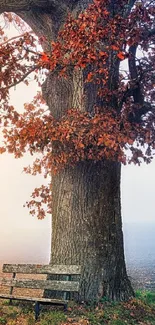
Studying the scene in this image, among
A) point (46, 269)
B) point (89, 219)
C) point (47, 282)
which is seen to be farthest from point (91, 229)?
point (47, 282)

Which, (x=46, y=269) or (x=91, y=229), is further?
(x=91, y=229)

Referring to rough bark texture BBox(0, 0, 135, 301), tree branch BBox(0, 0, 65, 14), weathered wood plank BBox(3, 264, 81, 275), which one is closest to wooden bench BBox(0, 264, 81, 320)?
weathered wood plank BBox(3, 264, 81, 275)

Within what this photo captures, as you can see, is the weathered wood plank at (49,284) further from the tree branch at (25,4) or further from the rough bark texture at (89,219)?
the tree branch at (25,4)

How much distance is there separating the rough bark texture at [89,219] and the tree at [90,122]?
2cm

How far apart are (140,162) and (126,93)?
1.71 m

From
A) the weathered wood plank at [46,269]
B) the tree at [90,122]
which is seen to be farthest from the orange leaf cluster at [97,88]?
the weathered wood plank at [46,269]

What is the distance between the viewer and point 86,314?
26.3 ft

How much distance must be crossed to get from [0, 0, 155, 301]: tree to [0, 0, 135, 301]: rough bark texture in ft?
0.07

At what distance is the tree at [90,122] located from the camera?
827cm

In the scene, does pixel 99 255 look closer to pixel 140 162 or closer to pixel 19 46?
pixel 140 162

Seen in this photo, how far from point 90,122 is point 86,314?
152 inches

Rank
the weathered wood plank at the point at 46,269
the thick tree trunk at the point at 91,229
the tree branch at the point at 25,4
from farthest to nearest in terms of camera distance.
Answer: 1. the tree branch at the point at 25,4
2. the thick tree trunk at the point at 91,229
3. the weathered wood plank at the point at 46,269

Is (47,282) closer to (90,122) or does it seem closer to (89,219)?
(89,219)

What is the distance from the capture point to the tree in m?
8.27
